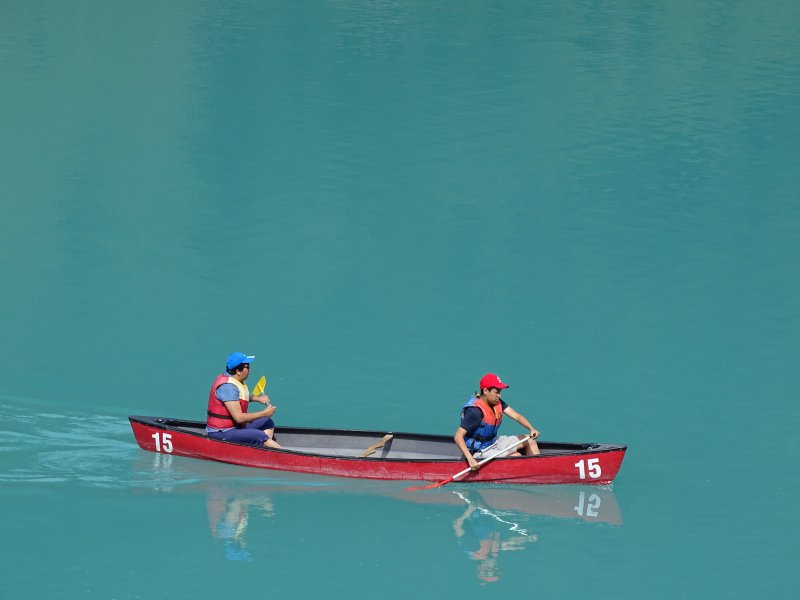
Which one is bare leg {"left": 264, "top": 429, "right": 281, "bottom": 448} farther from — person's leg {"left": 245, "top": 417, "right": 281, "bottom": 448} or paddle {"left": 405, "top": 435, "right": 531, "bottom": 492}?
paddle {"left": 405, "top": 435, "right": 531, "bottom": 492}

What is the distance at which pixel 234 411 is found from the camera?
69.3ft

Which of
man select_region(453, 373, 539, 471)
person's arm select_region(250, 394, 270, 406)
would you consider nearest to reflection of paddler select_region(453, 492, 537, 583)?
man select_region(453, 373, 539, 471)

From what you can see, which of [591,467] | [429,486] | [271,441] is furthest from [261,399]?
[591,467]

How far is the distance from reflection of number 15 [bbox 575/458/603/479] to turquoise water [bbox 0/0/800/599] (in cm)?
30

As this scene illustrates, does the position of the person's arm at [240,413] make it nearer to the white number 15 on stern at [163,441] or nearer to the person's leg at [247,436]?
the person's leg at [247,436]

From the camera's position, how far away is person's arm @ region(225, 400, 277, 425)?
69.3 feet

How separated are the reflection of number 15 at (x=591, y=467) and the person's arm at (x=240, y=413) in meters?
4.73

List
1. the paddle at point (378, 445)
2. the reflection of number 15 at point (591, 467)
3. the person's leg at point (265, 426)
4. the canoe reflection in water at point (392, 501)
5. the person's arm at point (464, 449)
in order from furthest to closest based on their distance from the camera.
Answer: the person's leg at point (265, 426) < the paddle at point (378, 445) < the person's arm at point (464, 449) < the reflection of number 15 at point (591, 467) < the canoe reflection in water at point (392, 501)

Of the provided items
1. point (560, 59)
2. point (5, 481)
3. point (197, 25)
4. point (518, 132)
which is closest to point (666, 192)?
point (518, 132)

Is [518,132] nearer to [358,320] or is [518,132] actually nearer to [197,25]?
[358,320]

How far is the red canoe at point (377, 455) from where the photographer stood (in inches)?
797

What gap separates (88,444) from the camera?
21.8 meters

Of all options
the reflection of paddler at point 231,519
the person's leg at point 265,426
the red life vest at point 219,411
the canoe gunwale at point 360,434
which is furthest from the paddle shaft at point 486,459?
the red life vest at point 219,411

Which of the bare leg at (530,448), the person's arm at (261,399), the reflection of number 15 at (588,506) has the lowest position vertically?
the reflection of number 15 at (588,506)
